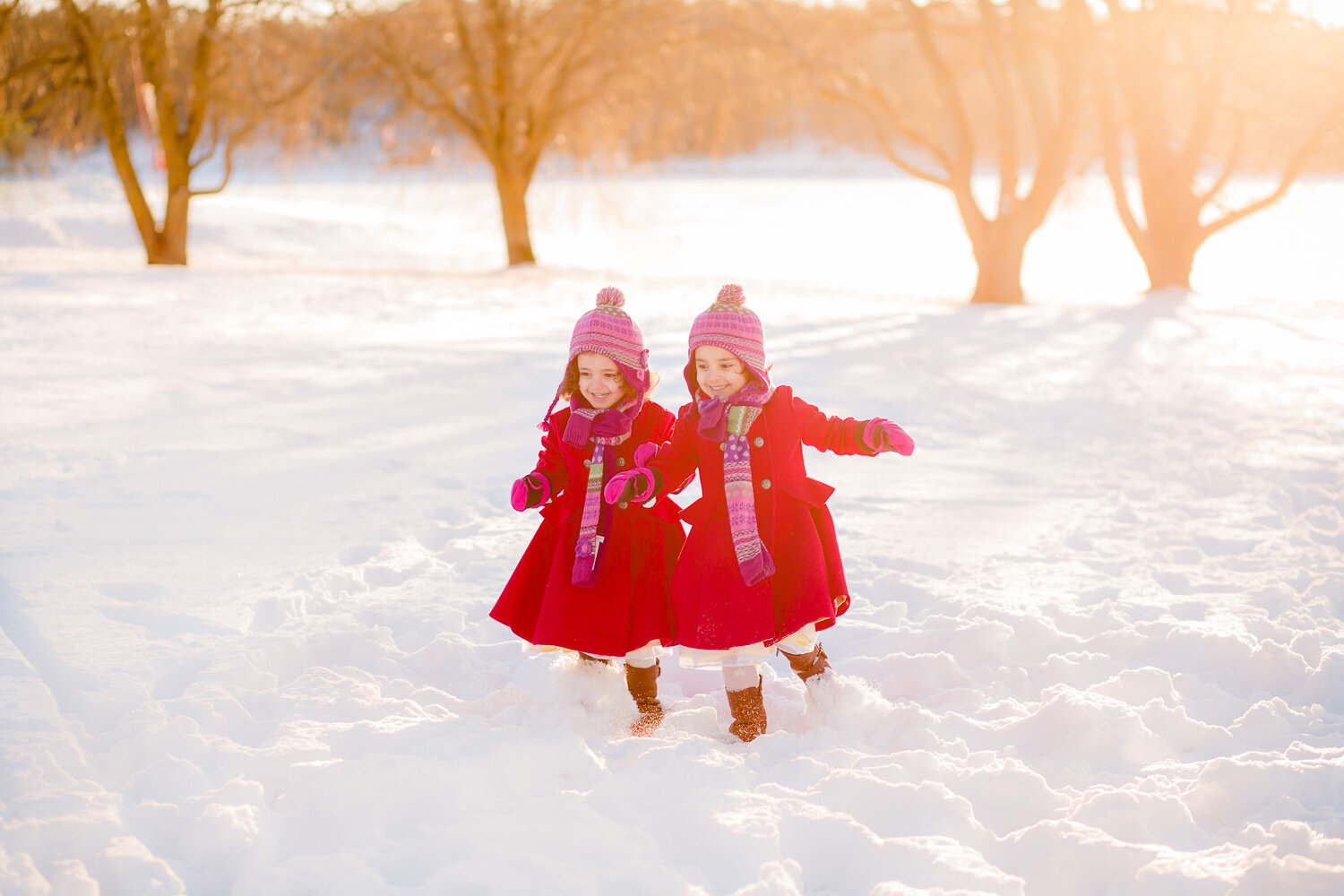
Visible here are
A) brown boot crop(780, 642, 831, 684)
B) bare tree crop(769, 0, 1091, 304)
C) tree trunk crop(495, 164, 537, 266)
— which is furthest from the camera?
tree trunk crop(495, 164, 537, 266)

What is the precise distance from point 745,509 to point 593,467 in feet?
1.56

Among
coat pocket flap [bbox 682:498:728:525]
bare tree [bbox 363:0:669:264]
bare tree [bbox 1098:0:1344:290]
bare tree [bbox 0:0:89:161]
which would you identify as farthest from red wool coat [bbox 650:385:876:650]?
bare tree [bbox 0:0:89:161]

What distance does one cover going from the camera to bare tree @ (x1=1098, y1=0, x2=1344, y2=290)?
39.9 ft

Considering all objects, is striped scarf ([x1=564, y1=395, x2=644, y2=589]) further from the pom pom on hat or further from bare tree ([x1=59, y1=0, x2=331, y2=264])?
bare tree ([x1=59, y1=0, x2=331, y2=264])

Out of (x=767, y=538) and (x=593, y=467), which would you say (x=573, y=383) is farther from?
(x=767, y=538)

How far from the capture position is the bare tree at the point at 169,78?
1423 cm

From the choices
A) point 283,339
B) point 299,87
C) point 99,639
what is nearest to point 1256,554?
point 99,639

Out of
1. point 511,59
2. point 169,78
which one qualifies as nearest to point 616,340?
point 511,59

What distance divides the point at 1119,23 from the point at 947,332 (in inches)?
219

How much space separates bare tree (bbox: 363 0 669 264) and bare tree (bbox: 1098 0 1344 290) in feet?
21.3

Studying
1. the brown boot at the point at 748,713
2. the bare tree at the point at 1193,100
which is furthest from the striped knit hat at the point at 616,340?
the bare tree at the point at 1193,100

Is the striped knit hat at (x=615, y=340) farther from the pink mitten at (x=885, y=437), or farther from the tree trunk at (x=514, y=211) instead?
the tree trunk at (x=514, y=211)

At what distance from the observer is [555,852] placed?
91.8 inches

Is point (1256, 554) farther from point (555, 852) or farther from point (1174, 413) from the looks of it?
point (555, 852)
